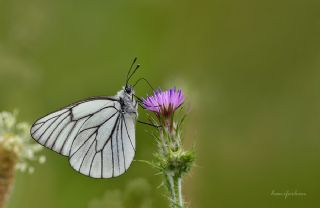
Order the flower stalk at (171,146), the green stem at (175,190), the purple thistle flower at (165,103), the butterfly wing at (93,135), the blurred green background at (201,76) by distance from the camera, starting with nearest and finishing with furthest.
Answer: the green stem at (175,190) → the flower stalk at (171,146) → the purple thistle flower at (165,103) → the butterfly wing at (93,135) → the blurred green background at (201,76)

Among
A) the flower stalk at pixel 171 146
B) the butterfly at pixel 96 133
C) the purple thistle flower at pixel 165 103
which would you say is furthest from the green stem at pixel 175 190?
the butterfly at pixel 96 133

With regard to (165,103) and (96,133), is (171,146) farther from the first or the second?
(96,133)

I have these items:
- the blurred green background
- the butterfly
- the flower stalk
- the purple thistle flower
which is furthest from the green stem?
the blurred green background

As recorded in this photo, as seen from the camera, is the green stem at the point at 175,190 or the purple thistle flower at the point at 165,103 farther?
the purple thistle flower at the point at 165,103

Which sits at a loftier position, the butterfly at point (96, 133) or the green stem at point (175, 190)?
the butterfly at point (96, 133)

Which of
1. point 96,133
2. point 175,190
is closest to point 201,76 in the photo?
point 96,133

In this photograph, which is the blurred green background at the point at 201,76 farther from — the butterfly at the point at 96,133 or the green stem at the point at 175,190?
the green stem at the point at 175,190

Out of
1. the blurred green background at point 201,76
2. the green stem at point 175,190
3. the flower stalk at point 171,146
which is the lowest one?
the green stem at point 175,190
